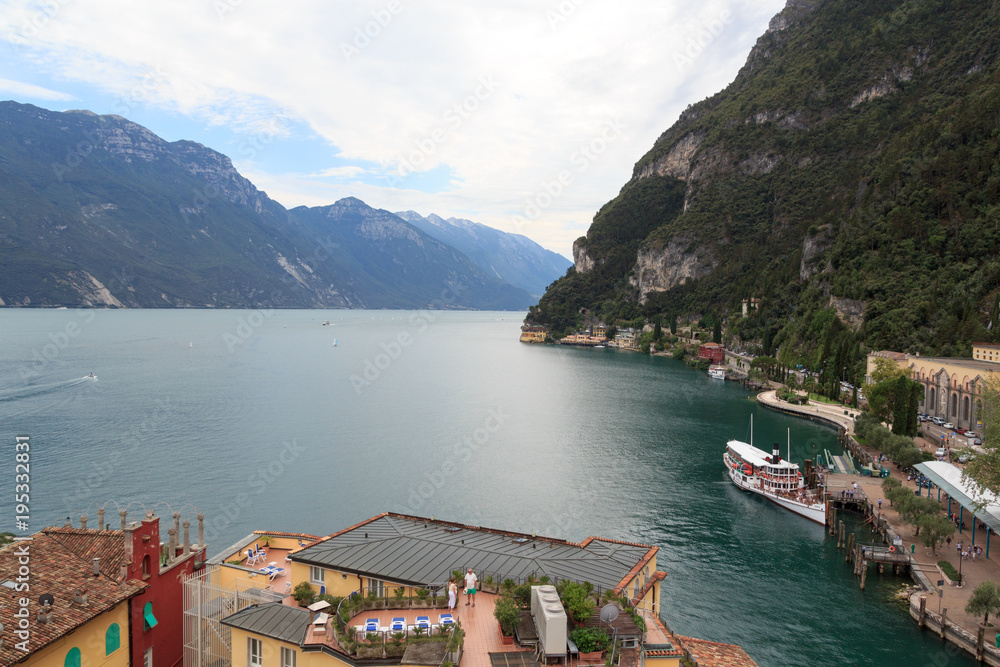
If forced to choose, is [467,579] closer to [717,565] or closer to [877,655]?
[877,655]

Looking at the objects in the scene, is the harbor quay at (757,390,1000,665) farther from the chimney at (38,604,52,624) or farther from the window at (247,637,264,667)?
the chimney at (38,604,52,624)

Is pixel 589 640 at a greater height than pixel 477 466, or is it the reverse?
pixel 589 640

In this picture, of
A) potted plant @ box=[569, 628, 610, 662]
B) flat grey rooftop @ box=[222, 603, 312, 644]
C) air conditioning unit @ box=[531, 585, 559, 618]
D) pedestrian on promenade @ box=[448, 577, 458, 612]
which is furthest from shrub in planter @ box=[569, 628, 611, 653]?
flat grey rooftop @ box=[222, 603, 312, 644]

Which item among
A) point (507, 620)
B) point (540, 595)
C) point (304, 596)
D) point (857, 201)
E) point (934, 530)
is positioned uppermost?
point (857, 201)

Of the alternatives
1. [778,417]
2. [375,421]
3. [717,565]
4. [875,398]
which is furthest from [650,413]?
[717,565]

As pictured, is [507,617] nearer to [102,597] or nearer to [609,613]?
[609,613]

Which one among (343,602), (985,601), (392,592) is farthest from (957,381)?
(343,602)

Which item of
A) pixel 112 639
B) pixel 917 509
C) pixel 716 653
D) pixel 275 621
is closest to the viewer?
pixel 275 621
